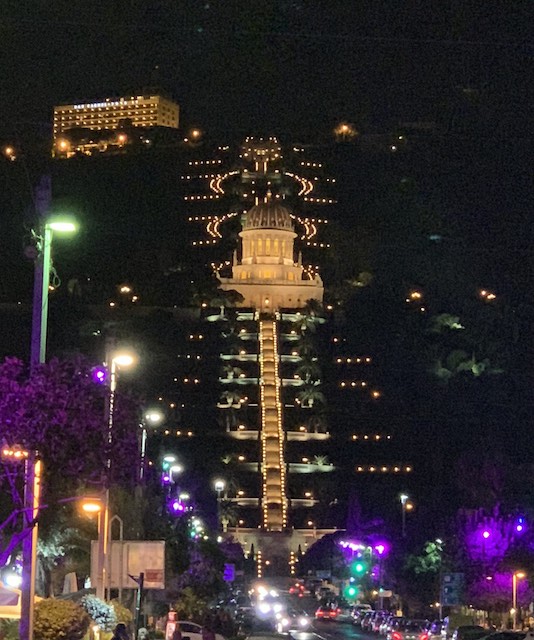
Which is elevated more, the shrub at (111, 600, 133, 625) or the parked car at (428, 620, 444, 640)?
the shrub at (111, 600, 133, 625)

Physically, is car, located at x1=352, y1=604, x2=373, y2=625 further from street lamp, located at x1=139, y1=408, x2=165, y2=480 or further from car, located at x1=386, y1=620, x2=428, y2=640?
street lamp, located at x1=139, y1=408, x2=165, y2=480

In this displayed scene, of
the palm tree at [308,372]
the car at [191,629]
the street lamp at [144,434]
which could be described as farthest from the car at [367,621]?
the palm tree at [308,372]

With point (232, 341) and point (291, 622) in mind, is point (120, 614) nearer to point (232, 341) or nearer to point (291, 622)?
point (291, 622)

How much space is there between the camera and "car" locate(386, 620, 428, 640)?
44.6 meters

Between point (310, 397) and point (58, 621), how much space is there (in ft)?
399

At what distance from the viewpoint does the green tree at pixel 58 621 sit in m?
22.8

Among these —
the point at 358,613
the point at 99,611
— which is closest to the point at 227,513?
the point at 358,613

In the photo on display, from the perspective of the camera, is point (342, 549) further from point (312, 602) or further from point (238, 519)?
point (238, 519)

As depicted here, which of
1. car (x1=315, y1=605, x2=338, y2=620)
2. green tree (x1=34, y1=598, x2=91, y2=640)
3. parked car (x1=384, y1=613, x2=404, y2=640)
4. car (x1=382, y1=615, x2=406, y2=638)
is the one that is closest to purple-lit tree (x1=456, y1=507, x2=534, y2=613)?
parked car (x1=384, y1=613, x2=404, y2=640)

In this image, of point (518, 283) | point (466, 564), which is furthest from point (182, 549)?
point (518, 283)

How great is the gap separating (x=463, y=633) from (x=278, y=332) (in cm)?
11727

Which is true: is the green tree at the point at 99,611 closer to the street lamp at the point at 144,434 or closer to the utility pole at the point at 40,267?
the street lamp at the point at 144,434

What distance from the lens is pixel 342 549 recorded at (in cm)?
10494

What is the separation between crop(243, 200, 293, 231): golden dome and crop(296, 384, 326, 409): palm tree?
4555 centimetres
